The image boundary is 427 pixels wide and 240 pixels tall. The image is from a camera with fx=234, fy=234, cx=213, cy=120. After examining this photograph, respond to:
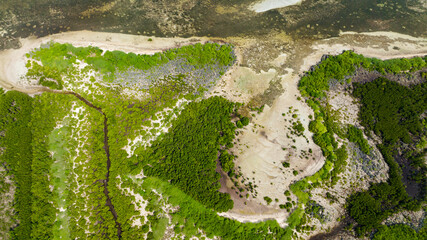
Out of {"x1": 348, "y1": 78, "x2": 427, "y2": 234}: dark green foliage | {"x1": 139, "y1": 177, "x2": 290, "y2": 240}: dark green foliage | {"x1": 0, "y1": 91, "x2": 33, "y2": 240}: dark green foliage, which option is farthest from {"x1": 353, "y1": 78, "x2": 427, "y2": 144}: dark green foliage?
{"x1": 0, "y1": 91, "x2": 33, "y2": 240}: dark green foliage

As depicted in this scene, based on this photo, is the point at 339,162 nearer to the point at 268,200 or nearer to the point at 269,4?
the point at 268,200

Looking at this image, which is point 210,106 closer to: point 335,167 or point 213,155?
point 213,155

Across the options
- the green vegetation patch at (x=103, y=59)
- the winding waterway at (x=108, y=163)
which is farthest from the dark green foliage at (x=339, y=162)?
the winding waterway at (x=108, y=163)

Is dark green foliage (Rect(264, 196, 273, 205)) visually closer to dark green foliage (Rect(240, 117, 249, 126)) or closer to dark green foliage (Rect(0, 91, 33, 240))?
dark green foliage (Rect(240, 117, 249, 126))

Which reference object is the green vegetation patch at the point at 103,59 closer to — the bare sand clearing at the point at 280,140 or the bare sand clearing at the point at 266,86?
the bare sand clearing at the point at 266,86

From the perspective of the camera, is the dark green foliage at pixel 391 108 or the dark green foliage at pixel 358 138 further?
the dark green foliage at pixel 391 108

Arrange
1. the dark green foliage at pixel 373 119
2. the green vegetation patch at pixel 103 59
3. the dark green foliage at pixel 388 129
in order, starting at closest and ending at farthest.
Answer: the dark green foliage at pixel 388 129
the dark green foliage at pixel 373 119
the green vegetation patch at pixel 103 59
